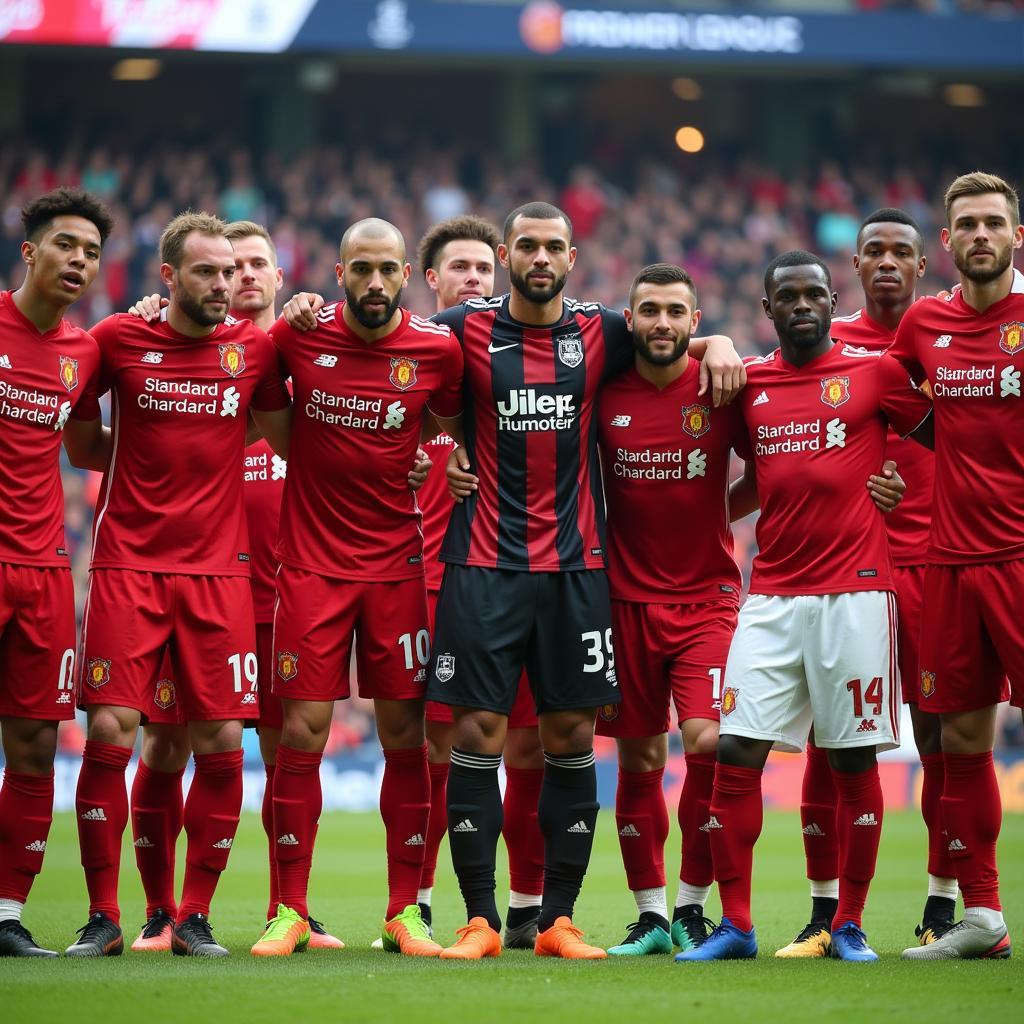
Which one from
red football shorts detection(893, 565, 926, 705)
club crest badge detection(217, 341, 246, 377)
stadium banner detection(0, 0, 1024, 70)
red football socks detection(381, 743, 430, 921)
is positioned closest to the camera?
club crest badge detection(217, 341, 246, 377)

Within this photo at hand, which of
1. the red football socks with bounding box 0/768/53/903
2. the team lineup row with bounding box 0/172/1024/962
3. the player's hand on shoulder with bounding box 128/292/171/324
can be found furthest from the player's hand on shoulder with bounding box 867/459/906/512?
the red football socks with bounding box 0/768/53/903

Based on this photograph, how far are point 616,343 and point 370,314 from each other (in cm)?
103

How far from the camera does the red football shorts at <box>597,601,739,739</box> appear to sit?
6852 millimetres

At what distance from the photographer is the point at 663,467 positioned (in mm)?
6902

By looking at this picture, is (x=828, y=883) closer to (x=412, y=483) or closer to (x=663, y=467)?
(x=663, y=467)

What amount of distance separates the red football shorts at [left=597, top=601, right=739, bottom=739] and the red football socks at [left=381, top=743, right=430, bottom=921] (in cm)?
79

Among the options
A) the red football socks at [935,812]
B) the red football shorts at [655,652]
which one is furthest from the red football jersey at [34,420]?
the red football socks at [935,812]

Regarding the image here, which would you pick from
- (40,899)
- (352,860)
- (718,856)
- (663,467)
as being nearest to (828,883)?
(718,856)

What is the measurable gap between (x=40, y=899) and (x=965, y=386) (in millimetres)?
5995

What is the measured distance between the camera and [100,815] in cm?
648

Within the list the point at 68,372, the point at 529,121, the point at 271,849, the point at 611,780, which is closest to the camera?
the point at 68,372

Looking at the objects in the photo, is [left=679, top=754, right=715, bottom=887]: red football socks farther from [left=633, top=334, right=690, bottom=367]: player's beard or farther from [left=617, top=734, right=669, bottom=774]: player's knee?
[left=633, top=334, right=690, bottom=367]: player's beard

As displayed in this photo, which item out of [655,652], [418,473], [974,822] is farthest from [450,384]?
[974,822]

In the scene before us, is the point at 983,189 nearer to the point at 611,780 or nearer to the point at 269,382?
the point at 269,382
